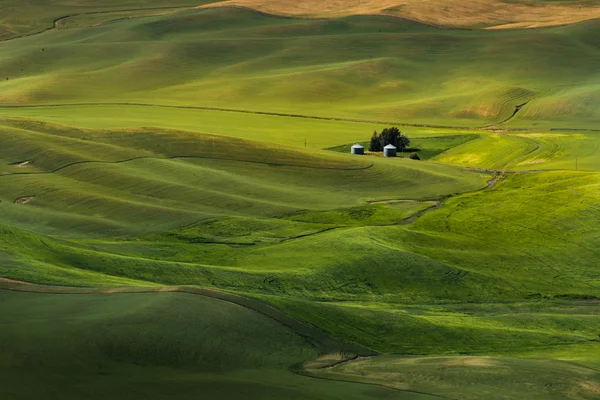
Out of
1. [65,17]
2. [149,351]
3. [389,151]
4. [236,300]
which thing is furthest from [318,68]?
[149,351]

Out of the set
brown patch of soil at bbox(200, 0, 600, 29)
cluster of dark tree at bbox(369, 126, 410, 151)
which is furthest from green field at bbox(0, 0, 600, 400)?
brown patch of soil at bbox(200, 0, 600, 29)

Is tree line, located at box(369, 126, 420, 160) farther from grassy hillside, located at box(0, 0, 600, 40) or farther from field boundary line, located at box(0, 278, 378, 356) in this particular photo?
grassy hillside, located at box(0, 0, 600, 40)

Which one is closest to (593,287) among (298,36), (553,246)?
(553,246)

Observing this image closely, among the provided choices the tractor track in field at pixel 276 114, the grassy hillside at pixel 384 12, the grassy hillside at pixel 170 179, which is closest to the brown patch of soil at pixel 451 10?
the grassy hillside at pixel 384 12

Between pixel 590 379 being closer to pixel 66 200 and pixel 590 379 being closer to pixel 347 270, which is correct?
pixel 347 270

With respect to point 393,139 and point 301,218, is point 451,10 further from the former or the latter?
point 301,218

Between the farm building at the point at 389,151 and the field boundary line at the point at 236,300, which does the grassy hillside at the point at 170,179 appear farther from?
the field boundary line at the point at 236,300
